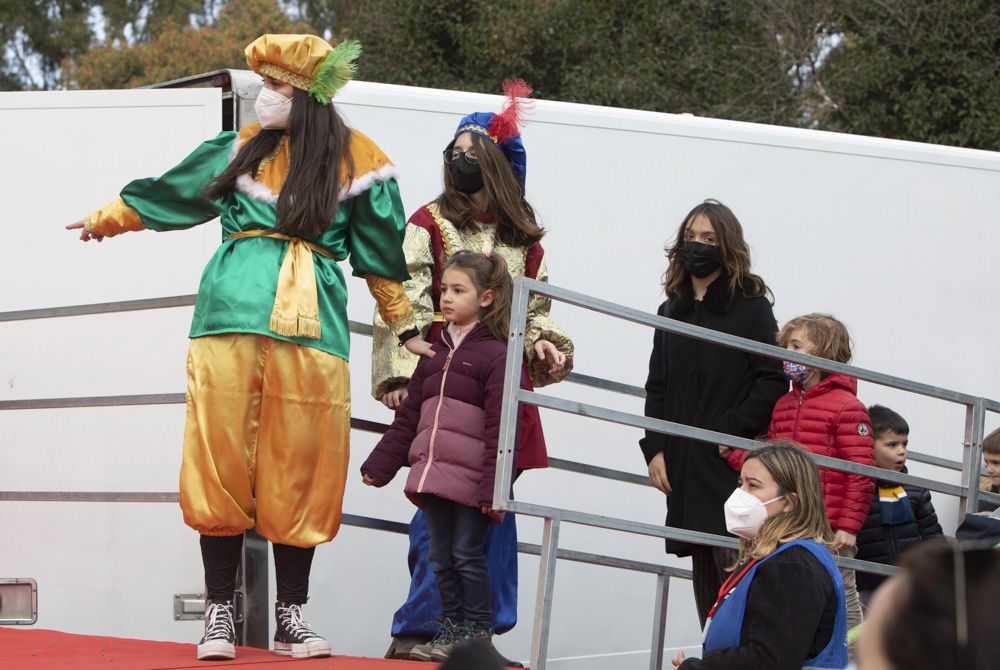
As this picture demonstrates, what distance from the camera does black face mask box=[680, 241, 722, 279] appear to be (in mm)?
4445

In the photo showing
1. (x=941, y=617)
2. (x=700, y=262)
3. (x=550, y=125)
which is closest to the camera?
(x=941, y=617)

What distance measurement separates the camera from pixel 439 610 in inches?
170

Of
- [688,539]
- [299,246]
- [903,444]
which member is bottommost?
[688,539]

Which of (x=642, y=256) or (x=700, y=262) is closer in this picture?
(x=700, y=262)

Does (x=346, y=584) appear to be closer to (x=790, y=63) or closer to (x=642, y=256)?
(x=642, y=256)

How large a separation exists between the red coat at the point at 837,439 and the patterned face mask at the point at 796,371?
0.07 meters

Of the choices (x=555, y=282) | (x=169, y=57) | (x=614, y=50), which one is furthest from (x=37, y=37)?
(x=555, y=282)

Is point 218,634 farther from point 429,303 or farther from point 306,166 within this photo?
point 306,166

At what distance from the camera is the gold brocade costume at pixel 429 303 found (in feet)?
14.4

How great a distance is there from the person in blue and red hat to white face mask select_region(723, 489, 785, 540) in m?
0.99

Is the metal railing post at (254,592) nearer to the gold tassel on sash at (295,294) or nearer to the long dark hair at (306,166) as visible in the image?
the gold tassel on sash at (295,294)

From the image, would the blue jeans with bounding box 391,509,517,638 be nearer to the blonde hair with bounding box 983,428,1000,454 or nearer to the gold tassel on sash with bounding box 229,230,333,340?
the gold tassel on sash with bounding box 229,230,333,340

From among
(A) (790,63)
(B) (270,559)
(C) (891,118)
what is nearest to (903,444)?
(B) (270,559)

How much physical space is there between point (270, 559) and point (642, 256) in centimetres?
198
